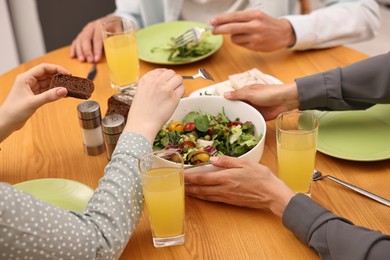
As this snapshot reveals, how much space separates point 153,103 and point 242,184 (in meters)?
0.28

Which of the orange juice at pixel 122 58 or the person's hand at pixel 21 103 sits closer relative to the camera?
the person's hand at pixel 21 103

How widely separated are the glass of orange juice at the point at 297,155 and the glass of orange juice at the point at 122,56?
0.65 metres

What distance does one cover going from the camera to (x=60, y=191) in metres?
1.24

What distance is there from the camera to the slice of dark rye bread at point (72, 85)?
137cm

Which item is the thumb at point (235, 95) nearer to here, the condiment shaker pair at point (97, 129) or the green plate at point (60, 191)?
the condiment shaker pair at point (97, 129)

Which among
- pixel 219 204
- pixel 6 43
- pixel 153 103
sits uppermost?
pixel 153 103

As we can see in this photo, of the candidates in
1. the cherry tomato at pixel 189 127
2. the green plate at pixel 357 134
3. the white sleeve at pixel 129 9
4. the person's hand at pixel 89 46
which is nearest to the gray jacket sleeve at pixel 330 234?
the green plate at pixel 357 134

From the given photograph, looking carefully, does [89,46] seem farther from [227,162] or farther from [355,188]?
[355,188]

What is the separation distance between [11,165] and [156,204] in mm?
540

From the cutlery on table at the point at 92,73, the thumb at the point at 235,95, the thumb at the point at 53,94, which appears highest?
the thumb at the point at 53,94

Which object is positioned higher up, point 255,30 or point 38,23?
point 255,30

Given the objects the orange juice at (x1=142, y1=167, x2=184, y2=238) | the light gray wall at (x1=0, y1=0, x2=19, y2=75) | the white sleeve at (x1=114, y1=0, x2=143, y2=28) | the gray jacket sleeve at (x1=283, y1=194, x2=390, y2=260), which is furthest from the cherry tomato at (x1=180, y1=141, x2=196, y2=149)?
the light gray wall at (x1=0, y1=0, x2=19, y2=75)

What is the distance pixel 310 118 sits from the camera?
50.1 inches

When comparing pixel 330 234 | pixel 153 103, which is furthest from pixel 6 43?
pixel 330 234
